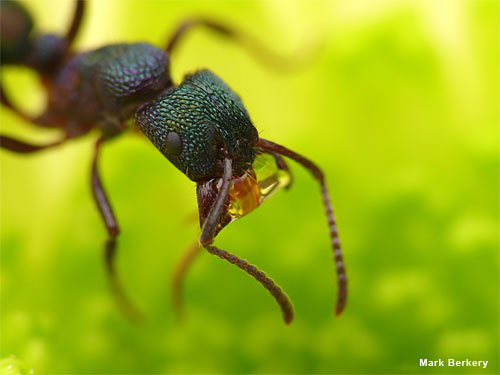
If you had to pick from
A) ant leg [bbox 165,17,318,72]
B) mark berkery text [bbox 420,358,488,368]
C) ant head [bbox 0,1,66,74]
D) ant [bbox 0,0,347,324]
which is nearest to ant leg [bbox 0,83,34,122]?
ant [bbox 0,0,347,324]

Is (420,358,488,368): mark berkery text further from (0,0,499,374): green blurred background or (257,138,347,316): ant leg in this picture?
(257,138,347,316): ant leg

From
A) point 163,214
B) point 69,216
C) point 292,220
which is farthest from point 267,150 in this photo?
point 69,216

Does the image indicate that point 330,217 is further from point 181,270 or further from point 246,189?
point 181,270

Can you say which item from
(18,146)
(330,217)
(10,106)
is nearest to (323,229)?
(330,217)

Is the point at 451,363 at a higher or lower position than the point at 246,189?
lower

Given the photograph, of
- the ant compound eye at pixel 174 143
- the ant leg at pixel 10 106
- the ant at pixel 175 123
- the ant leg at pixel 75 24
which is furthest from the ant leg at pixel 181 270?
the ant leg at pixel 75 24

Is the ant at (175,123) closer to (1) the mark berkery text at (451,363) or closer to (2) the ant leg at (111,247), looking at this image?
(2) the ant leg at (111,247)
